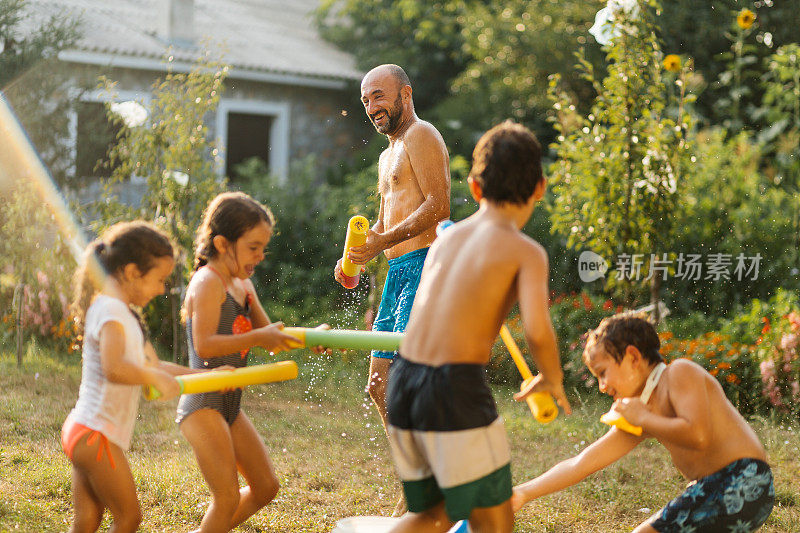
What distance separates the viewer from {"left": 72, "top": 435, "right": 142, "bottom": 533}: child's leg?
274cm

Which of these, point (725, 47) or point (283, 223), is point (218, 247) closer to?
point (283, 223)

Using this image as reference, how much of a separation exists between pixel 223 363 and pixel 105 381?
0.47 metres

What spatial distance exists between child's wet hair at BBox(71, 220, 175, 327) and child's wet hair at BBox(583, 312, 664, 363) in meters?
1.34

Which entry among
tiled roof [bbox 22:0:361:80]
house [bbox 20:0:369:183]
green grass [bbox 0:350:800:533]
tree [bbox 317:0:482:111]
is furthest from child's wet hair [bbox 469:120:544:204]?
tree [bbox 317:0:482:111]

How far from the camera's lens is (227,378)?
104 inches

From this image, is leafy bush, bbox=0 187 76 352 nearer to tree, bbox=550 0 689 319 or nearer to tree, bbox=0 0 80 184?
tree, bbox=0 0 80 184

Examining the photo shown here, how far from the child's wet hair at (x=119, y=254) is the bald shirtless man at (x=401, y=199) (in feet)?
3.75

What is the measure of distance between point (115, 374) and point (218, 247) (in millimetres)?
543

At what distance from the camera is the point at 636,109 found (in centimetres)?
631

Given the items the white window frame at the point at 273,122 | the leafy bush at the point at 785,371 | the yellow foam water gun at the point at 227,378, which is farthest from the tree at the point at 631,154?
the white window frame at the point at 273,122

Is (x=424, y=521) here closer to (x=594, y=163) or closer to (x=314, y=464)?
(x=314, y=464)

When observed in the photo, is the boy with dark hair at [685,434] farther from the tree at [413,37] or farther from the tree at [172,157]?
the tree at [413,37]

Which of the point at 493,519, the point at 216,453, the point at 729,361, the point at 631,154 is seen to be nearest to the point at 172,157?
the point at 631,154

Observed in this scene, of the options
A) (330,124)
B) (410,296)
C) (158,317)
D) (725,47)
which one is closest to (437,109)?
(330,124)
